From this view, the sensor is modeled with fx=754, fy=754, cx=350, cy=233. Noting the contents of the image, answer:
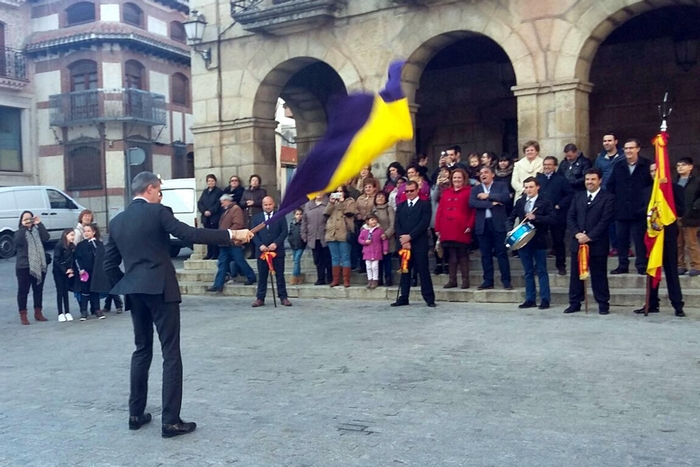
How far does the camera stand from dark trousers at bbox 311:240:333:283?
12.3 meters

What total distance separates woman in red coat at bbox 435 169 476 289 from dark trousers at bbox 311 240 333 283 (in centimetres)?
218

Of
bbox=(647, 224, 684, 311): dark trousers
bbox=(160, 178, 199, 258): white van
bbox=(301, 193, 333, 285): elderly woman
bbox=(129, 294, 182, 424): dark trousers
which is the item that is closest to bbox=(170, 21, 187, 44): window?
bbox=(160, 178, 199, 258): white van

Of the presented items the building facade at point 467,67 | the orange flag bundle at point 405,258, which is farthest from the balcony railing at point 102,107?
the orange flag bundle at point 405,258

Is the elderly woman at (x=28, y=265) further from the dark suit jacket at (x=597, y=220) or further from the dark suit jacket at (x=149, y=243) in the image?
the dark suit jacket at (x=597, y=220)

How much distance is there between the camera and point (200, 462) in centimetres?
459

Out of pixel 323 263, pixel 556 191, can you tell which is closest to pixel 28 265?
pixel 323 263

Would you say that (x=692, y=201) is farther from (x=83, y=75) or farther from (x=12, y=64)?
(x=12, y=64)

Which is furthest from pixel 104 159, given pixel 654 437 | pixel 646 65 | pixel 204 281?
pixel 654 437

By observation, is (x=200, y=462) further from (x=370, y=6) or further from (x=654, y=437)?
(x=370, y=6)

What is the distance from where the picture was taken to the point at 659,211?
8.94 metres

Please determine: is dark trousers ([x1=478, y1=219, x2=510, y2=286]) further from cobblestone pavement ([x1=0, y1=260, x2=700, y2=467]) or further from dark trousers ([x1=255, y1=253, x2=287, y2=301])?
dark trousers ([x1=255, y1=253, x2=287, y2=301])

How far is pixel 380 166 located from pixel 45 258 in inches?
230

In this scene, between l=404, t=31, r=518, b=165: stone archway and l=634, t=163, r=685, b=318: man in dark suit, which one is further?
l=404, t=31, r=518, b=165: stone archway

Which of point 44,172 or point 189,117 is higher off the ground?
point 189,117
